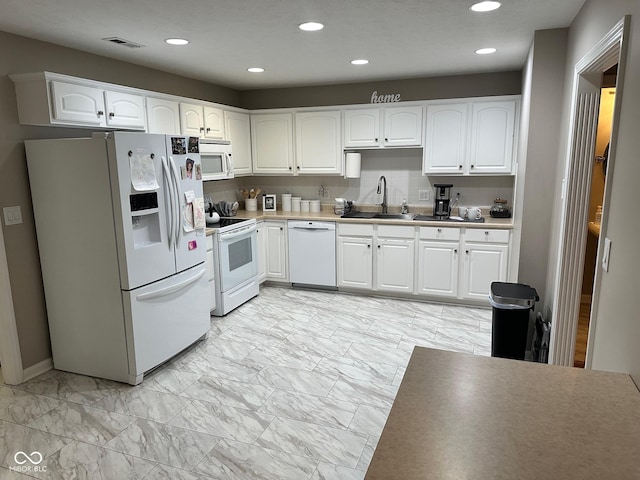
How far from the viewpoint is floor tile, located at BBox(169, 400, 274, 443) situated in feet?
8.41

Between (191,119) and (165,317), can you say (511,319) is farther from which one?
(191,119)

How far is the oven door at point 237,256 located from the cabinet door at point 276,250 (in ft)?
1.11

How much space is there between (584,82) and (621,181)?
1.19 metres

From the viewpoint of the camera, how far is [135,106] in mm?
3605

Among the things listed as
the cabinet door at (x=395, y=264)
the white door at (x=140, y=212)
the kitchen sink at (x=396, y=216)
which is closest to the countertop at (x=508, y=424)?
the white door at (x=140, y=212)

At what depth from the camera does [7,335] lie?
3062 mm

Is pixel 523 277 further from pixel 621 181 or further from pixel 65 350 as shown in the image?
pixel 65 350

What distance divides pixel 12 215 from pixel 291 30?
90.9 inches

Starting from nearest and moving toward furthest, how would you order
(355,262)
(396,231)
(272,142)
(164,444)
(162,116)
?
(164,444), (162,116), (396,231), (355,262), (272,142)

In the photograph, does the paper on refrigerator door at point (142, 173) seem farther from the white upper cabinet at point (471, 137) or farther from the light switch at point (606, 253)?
the white upper cabinet at point (471, 137)

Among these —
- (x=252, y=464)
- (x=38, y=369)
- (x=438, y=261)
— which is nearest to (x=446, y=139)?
(x=438, y=261)

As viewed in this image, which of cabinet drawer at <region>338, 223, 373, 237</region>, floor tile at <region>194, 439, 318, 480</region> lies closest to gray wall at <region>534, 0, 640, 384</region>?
floor tile at <region>194, 439, 318, 480</region>

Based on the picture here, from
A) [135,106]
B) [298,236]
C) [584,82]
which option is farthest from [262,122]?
[584,82]

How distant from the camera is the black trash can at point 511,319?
303 centimetres
